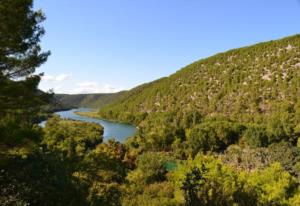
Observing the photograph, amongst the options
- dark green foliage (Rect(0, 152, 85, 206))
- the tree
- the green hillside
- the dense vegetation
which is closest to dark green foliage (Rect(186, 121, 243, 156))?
the dense vegetation

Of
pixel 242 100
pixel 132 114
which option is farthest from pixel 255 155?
pixel 132 114

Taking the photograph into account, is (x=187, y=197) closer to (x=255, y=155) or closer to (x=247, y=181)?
(x=247, y=181)

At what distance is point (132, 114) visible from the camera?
148500 mm

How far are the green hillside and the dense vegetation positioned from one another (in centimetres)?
40

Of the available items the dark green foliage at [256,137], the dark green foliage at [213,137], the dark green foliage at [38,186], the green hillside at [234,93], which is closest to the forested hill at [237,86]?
the green hillside at [234,93]

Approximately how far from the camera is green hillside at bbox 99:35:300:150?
8744cm

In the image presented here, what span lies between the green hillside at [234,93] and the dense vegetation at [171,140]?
0.40 meters

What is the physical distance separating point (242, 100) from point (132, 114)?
58646 millimetres

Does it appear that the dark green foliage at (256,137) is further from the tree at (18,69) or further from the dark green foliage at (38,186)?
the dark green foliage at (38,186)

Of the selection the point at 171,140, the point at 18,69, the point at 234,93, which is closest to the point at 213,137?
the point at 171,140

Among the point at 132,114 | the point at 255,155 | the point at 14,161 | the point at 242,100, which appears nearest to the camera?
the point at 14,161

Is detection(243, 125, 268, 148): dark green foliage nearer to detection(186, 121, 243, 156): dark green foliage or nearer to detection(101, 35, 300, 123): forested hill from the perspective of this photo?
detection(186, 121, 243, 156): dark green foliage

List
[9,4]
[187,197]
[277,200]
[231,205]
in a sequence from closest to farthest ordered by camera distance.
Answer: [187,197] < [9,4] < [231,205] < [277,200]

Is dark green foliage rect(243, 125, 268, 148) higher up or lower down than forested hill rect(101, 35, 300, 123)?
lower down
